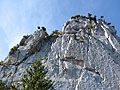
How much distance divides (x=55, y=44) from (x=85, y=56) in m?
7.44

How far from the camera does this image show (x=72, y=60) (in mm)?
29812

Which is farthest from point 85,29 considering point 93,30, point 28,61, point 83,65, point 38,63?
point 38,63

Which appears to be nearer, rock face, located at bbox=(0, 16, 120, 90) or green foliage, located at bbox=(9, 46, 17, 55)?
rock face, located at bbox=(0, 16, 120, 90)

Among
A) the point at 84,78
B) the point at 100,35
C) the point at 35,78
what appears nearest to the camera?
the point at 35,78

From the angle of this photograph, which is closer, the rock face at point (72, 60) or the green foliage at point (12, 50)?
the rock face at point (72, 60)

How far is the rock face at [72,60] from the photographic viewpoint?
2581cm

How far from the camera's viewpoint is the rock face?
25.8 metres

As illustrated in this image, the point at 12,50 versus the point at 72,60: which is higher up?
the point at 12,50

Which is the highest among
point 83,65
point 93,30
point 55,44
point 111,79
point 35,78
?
point 93,30

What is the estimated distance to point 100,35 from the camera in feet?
132

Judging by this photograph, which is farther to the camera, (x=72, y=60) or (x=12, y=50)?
(x=12, y=50)

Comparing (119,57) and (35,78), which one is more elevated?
(119,57)

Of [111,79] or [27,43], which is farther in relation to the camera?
[27,43]

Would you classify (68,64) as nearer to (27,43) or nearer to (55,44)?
(55,44)
